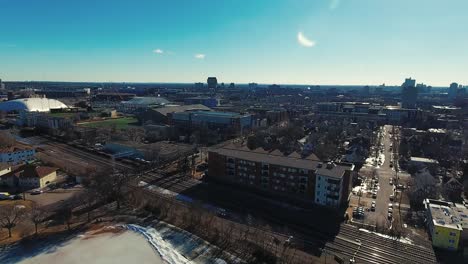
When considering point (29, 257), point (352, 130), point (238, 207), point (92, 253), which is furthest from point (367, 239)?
point (352, 130)

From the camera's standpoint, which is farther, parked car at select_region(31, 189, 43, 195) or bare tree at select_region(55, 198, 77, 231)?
parked car at select_region(31, 189, 43, 195)

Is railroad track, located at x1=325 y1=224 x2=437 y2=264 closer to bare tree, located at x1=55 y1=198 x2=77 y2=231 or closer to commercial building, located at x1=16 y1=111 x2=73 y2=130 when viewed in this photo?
bare tree, located at x1=55 y1=198 x2=77 y2=231

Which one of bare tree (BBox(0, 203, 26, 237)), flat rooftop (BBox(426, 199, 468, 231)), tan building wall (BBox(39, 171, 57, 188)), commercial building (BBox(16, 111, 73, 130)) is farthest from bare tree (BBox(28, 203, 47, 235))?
commercial building (BBox(16, 111, 73, 130))

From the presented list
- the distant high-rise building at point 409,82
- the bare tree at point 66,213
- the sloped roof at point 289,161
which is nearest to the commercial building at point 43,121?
the bare tree at point 66,213

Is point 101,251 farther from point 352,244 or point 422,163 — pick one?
point 422,163

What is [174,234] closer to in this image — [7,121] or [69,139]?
[69,139]

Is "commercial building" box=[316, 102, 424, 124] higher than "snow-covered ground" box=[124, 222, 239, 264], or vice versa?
"commercial building" box=[316, 102, 424, 124]

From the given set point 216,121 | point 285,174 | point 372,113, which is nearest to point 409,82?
point 372,113

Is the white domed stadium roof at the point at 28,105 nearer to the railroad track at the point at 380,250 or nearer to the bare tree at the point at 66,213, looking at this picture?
the bare tree at the point at 66,213
